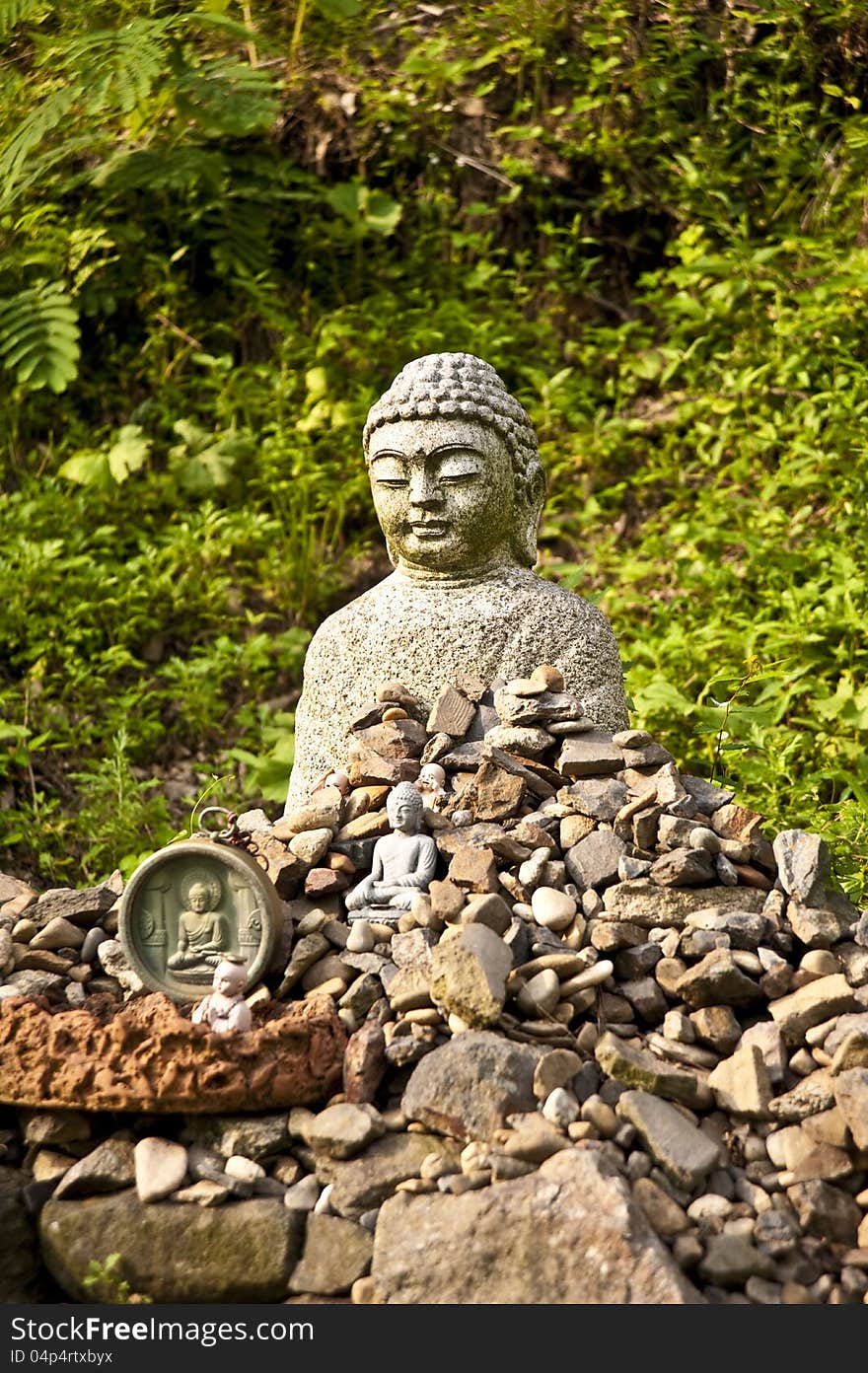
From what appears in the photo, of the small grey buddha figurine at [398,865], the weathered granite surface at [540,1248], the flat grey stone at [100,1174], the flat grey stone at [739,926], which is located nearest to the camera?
the weathered granite surface at [540,1248]

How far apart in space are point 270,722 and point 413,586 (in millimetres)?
2650

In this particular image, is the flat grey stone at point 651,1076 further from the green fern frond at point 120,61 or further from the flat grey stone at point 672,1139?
the green fern frond at point 120,61

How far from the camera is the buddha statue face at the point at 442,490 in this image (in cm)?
457

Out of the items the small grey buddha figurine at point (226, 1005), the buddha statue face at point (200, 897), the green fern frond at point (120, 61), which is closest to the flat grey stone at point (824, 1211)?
the small grey buddha figurine at point (226, 1005)

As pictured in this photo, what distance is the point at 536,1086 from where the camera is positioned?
126 inches

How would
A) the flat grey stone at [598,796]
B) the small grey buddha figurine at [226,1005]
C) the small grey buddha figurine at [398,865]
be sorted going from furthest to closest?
the flat grey stone at [598,796] < the small grey buddha figurine at [398,865] < the small grey buddha figurine at [226,1005]

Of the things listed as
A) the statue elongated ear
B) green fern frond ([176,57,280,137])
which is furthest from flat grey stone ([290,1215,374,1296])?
green fern frond ([176,57,280,137])

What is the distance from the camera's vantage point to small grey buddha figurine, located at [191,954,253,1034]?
11.3 feet

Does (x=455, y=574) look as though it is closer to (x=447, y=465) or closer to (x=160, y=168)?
(x=447, y=465)

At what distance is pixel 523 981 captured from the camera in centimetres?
343

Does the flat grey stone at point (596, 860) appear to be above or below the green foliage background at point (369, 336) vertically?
below

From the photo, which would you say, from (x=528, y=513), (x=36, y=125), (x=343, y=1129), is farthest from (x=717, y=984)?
(x=36, y=125)

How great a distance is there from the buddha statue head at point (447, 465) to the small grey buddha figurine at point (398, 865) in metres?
1.05

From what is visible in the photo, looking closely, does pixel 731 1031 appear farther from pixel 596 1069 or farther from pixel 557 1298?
pixel 557 1298
